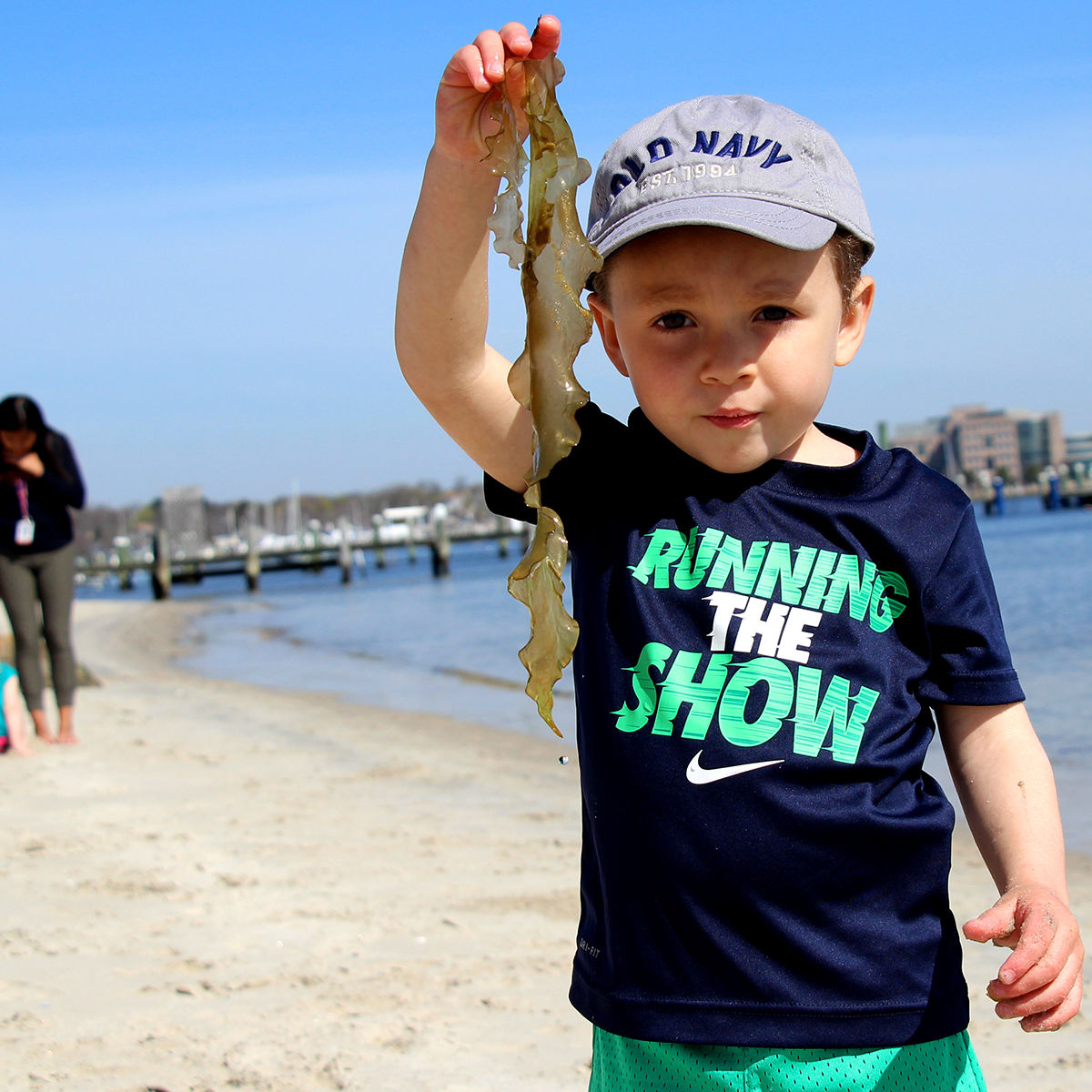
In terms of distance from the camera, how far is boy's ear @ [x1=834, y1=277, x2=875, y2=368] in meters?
1.66

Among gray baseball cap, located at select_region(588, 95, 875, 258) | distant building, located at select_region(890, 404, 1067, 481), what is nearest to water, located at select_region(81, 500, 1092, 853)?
gray baseball cap, located at select_region(588, 95, 875, 258)

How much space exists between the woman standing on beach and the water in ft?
12.4

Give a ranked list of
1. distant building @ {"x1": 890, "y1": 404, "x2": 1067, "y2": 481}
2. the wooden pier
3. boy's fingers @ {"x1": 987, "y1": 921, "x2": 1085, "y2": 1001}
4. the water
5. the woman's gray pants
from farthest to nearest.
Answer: distant building @ {"x1": 890, "y1": 404, "x2": 1067, "y2": 481}, the wooden pier, the water, the woman's gray pants, boy's fingers @ {"x1": 987, "y1": 921, "x2": 1085, "y2": 1001}

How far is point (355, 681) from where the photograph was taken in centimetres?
1435

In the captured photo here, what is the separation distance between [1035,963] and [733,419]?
2.48ft

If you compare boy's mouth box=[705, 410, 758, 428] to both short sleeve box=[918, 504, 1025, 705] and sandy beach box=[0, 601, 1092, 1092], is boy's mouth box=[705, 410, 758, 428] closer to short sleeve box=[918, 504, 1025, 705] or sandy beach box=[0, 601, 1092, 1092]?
short sleeve box=[918, 504, 1025, 705]

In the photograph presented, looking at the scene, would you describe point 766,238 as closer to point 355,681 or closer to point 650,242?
point 650,242

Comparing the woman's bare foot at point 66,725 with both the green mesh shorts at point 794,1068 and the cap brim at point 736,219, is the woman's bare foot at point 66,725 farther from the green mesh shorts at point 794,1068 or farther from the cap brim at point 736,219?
the cap brim at point 736,219

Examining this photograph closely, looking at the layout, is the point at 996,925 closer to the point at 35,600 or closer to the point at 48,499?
the point at 48,499

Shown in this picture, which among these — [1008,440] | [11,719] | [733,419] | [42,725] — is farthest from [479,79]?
[1008,440]

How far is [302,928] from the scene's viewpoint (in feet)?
12.4

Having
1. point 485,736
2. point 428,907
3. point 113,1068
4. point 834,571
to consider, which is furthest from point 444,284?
point 485,736

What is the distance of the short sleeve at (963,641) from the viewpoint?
1.55 m

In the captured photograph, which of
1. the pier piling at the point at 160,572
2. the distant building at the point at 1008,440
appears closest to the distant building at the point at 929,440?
the distant building at the point at 1008,440
